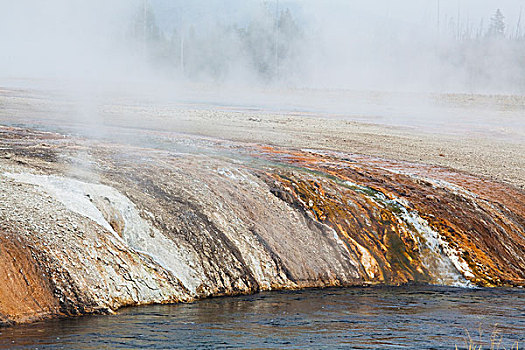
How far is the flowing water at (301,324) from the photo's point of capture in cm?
580

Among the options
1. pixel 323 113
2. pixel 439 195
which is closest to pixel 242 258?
pixel 439 195

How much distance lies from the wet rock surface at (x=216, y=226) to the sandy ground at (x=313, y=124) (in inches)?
125

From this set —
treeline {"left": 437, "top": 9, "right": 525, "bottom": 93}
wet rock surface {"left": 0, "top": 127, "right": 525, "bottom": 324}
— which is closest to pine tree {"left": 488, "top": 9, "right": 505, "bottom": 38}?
treeline {"left": 437, "top": 9, "right": 525, "bottom": 93}

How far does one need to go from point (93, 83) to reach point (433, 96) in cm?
1914

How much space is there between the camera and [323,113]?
26.3m

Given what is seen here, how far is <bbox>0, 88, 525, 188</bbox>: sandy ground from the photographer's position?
1591 centimetres

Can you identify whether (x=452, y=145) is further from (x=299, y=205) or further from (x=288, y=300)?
(x=288, y=300)

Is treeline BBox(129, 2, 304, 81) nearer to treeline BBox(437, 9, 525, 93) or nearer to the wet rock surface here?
treeline BBox(437, 9, 525, 93)

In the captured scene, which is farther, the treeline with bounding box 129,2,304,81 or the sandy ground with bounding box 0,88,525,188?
the treeline with bounding box 129,2,304,81

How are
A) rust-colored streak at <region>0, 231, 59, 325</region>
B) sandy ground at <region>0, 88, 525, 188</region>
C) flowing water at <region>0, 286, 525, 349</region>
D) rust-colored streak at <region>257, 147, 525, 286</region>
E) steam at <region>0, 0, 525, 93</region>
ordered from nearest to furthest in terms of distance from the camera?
flowing water at <region>0, 286, 525, 349</region>, rust-colored streak at <region>0, 231, 59, 325</region>, rust-colored streak at <region>257, 147, 525, 286</region>, sandy ground at <region>0, 88, 525, 188</region>, steam at <region>0, 0, 525, 93</region>

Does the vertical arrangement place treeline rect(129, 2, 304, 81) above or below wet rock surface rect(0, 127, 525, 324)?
above

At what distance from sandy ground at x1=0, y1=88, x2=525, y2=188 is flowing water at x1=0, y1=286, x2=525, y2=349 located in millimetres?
6868

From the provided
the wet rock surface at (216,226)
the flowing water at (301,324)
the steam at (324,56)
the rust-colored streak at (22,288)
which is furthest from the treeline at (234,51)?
the rust-colored streak at (22,288)

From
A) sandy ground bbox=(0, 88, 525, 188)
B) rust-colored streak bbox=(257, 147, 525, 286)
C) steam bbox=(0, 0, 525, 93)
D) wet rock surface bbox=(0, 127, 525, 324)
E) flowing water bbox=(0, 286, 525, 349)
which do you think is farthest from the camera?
steam bbox=(0, 0, 525, 93)
